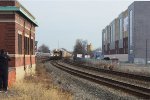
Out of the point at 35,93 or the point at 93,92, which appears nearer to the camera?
the point at 35,93

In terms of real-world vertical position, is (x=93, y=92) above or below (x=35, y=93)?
below

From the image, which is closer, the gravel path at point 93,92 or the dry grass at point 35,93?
the dry grass at point 35,93

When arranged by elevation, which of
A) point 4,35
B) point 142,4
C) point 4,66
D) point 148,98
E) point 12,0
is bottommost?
point 148,98

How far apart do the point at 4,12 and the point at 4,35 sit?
1.48 metres

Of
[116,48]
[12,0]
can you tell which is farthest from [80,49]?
[12,0]

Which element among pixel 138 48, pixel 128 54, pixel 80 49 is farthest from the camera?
pixel 80 49

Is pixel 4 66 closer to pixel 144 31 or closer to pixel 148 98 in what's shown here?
pixel 148 98

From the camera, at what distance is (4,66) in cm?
1900

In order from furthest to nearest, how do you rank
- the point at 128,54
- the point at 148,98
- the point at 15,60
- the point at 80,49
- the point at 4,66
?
1. the point at 80,49
2. the point at 128,54
3. the point at 15,60
4. the point at 4,66
5. the point at 148,98

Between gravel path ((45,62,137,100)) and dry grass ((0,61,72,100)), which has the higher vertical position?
dry grass ((0,61,72,100))

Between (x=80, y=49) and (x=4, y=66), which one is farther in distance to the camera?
(x=80, y=49)

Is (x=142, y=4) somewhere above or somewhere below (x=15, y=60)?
above

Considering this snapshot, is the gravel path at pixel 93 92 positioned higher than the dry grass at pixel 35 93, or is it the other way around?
the dry grass at pixel 35 93

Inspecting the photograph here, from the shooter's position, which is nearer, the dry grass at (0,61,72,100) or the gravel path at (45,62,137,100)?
the dry grass at (0,61,72,100)
